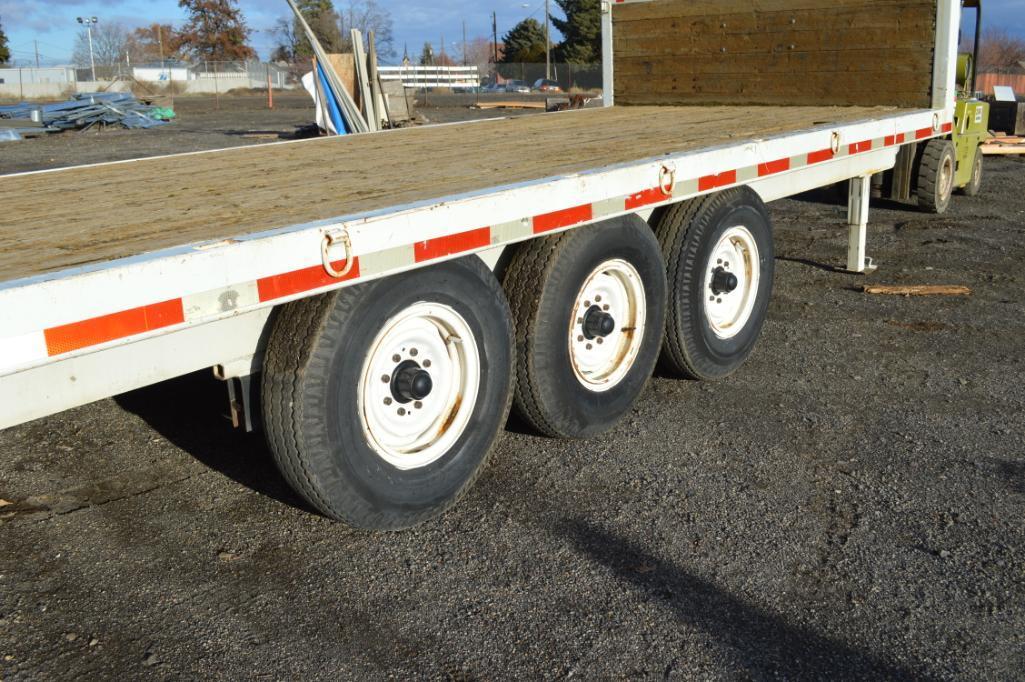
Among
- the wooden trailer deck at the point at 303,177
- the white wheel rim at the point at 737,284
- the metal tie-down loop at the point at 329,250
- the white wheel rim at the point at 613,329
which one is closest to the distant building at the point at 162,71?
the wooden trailer deck at the point at 303,177

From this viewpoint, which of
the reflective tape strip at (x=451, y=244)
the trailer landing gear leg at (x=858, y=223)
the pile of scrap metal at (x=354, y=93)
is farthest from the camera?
the pile of scrap metal at (x=354, y=93)

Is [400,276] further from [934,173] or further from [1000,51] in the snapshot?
[1000,51]

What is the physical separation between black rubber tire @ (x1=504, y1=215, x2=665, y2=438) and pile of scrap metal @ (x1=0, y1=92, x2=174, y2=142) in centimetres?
2320

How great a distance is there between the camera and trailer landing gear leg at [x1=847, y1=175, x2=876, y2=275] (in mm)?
7012

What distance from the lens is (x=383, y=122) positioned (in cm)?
1588

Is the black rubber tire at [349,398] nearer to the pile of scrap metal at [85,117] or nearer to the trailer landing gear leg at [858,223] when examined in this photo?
the trailer landing gear leg at [858,223]

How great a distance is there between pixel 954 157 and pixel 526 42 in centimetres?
6662

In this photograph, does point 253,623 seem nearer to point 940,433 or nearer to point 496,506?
point 496,506

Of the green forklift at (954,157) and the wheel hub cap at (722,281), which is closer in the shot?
the wheel hub cap at (722,281)

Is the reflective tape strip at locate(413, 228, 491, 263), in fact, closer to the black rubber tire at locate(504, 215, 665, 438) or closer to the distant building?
the black rubber tire at locate(504, 215, 665, 438)

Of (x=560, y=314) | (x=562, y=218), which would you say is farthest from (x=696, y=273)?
(x=562, y=218)

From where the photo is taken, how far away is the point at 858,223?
7297 mm

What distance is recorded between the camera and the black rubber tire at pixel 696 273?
Result: 487 cm

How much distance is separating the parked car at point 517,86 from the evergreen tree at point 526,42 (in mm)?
8547
